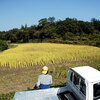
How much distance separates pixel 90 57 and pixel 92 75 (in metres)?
9.63

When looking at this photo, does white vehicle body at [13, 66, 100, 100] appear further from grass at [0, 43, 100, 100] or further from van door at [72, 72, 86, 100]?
grass at [0, 43, 100, 100]

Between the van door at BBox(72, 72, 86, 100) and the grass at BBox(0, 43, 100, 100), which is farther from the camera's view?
the grass at BBox(0, 43, 100, 100)

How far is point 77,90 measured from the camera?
287 cm

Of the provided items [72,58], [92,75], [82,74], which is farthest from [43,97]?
[72,58]

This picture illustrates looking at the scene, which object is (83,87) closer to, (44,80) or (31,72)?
(44,80)

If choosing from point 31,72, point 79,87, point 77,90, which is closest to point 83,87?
point 79,87

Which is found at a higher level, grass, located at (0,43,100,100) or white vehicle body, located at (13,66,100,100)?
white vehicle body, located at (13,66,100,100)

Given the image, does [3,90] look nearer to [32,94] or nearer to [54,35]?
[32,94]

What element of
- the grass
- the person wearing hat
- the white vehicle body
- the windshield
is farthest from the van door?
the grass

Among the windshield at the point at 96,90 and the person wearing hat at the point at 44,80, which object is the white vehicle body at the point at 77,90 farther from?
the person wearing hat at the point at 44,80

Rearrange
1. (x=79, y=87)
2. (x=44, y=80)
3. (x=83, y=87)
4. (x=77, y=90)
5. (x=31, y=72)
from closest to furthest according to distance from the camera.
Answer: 1. (x=83, y=87)
2. (x=79, y=87)
3. (x=77, y=90)
4. (x=44, y=80)
5. (x=31, y=72)

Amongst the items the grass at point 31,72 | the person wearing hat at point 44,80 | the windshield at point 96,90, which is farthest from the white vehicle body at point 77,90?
the grass at point 31,72

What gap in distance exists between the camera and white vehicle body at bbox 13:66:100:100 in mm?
2367

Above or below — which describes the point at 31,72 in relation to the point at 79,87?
below
